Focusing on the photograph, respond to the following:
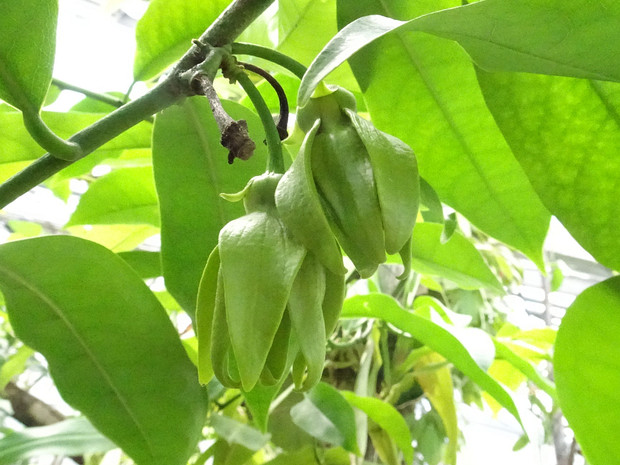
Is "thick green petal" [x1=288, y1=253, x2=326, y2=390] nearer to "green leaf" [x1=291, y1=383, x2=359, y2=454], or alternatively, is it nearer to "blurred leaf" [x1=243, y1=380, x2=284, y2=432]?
"blurred leaf" [x1=243, y1=380, x2=284, y2=432]

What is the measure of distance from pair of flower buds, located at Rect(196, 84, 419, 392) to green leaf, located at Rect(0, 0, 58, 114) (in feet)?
0.41

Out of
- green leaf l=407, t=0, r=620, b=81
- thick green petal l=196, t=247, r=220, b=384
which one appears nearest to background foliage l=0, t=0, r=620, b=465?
green leaf l=407, t=0, r=620, b=81

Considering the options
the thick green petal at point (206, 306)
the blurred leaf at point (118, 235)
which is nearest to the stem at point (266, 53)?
the thick green petal at point (206, 306)

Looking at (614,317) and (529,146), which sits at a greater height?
(529,146)

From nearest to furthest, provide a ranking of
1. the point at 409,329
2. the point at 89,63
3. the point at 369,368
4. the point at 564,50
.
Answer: the point at 564,50, the point at 409,329, the point at 369,368, the point at 89,63

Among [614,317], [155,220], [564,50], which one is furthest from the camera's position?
[155,220]

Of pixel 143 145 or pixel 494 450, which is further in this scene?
pixel 494 450

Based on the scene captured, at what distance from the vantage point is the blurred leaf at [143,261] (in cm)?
57

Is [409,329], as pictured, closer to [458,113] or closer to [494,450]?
[458,113]

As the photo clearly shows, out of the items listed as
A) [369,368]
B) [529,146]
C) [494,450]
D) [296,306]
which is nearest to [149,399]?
[296,306]

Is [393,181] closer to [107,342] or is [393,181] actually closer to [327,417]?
[107,342]

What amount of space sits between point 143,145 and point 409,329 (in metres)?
0.30

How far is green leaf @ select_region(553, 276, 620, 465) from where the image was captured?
378 millimetres

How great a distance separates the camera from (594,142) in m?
0.35
